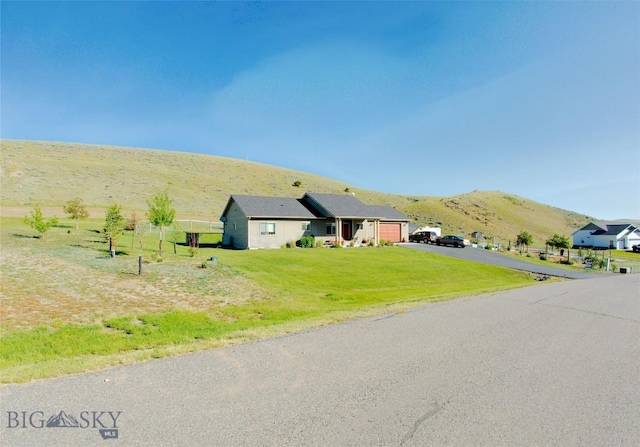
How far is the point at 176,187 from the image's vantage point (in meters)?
63.6

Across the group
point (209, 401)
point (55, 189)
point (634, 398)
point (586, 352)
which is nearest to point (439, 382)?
point (634, 398)

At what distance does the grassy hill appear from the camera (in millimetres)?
49828

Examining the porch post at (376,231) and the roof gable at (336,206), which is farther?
the porch post at (376,231)

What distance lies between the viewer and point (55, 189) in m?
49.4

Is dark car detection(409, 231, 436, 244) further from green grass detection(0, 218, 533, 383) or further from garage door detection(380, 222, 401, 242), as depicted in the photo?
green grass detection(0, 218, 533, 383)

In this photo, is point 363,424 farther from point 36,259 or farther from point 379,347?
point 36,259

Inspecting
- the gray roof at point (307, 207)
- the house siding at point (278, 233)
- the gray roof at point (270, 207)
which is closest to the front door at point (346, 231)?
the gray roof at point (307, 207)

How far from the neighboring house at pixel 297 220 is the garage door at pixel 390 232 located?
0.43ft

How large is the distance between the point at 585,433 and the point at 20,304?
1385cm

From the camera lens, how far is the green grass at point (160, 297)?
7367 millimetres

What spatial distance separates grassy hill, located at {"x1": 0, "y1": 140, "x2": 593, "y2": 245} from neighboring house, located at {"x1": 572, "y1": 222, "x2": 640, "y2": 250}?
32.8ft

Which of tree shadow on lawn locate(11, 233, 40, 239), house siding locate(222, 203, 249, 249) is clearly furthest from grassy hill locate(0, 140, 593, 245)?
tree shadow on lawn locate(11, 233, 40, 239)

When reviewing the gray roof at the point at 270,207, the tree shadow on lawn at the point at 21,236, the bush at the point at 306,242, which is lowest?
the bush at the point at 306,242

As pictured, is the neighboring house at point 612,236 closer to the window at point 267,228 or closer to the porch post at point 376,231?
the porch post at point 376,231
